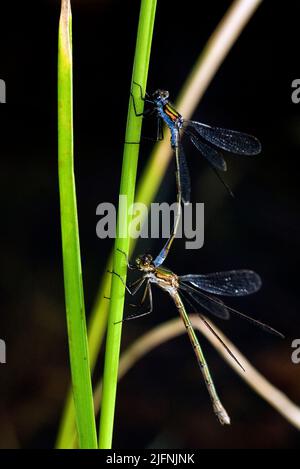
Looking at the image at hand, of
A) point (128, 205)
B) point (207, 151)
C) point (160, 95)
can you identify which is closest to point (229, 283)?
point (207, 151)

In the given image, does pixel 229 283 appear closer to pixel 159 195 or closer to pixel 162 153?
pixel 162 153

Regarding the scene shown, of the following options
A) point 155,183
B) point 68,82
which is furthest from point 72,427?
point 68,82

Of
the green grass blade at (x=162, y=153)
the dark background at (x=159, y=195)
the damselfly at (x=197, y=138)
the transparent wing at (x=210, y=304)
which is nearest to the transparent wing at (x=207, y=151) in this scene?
the damselfly at (x=197, y=138)

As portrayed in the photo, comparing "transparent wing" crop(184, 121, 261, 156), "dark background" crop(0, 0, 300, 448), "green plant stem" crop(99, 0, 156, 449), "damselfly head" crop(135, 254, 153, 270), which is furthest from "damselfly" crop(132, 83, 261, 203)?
"dark background" crop(0, 0, 300, 448)

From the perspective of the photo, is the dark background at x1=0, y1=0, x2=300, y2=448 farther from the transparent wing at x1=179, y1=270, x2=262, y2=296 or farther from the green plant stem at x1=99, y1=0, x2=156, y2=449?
the green plant stem at x1=99, y1=0, x2=156, y2=449

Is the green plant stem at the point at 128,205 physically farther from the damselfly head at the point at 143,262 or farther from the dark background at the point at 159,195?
the dark background at the point at 159,195
